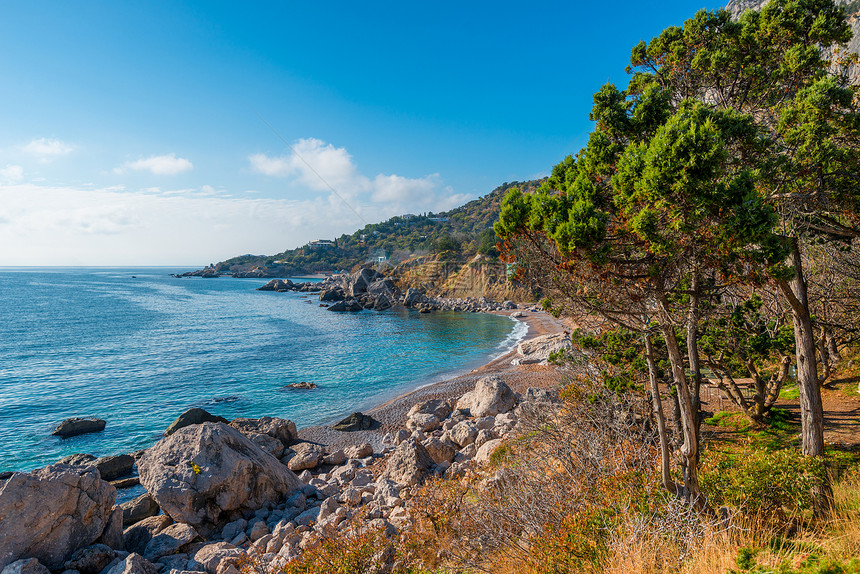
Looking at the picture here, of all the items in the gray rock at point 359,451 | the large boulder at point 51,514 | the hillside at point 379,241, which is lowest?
the gray rock at point 359,451

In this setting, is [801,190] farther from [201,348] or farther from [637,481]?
[201,348]

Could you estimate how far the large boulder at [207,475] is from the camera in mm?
10156

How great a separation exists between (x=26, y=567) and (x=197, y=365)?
24565 millimetres

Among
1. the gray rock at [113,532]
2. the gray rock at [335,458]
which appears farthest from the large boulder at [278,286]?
the gray rock at [113,532]

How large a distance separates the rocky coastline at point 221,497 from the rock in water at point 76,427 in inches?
152

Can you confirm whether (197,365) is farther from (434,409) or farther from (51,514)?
(51,514)

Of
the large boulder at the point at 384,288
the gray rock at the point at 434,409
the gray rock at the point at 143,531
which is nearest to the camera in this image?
the gray rock at the point at 143,531

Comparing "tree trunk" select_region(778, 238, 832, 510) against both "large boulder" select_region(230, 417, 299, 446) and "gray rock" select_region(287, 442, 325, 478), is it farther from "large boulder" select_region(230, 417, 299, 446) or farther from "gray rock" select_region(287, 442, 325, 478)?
"large boulder" select_region(230, 417, 299, 446)

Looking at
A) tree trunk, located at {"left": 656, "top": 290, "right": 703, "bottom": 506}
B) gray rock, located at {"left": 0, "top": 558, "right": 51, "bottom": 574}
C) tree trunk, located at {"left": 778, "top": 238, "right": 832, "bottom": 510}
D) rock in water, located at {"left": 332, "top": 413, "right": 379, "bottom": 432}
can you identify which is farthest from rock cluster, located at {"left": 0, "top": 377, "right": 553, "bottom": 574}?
tree trunk, located at {"left": 778, "top": 238, "right": 832, "bottom": 510}

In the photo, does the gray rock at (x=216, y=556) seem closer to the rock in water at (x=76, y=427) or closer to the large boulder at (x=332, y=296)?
the rock in water at (x=76, y=427)

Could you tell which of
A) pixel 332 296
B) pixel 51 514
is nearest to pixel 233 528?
pixel 51 514

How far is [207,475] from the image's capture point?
10516 mm

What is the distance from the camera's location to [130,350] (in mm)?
34781

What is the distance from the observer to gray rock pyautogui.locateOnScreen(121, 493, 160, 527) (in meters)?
11.3
